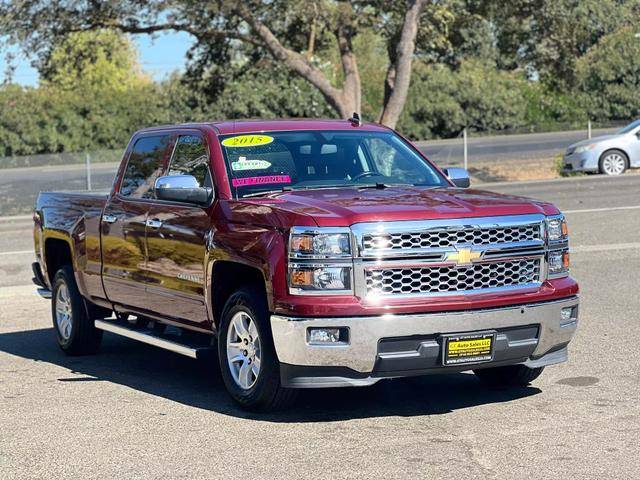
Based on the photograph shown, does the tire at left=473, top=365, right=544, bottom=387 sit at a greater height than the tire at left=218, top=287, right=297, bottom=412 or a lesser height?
lesser

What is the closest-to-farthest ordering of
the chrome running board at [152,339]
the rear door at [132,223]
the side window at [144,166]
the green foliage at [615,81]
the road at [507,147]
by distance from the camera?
1. the chrome running board at [152,339]
2. the rear door at [132,223]
3. the side window at [144,166]
4. the road at [507,147]
5. the green foliage at [615,81]

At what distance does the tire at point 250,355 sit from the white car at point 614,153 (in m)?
26.0

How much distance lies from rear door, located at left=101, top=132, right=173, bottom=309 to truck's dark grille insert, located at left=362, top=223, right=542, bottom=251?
7.80ft

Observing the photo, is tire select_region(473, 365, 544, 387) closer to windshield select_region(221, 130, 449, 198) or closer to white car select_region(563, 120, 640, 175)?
windshield select_region(221, 130, 449, 198)

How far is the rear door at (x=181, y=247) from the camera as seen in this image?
26.1 ft

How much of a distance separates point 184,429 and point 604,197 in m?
19.4

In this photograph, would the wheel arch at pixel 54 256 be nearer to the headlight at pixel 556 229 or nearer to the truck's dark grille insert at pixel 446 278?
the truck's dark grille insert at pixel 446 278

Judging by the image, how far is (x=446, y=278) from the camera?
7035 mm

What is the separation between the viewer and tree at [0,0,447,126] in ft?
96.5

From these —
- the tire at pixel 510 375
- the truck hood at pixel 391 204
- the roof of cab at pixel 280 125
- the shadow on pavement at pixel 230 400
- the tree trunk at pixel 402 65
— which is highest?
the tree trunk at pixel 402 65

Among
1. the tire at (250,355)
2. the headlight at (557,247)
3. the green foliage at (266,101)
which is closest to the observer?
the tire at (250,355)

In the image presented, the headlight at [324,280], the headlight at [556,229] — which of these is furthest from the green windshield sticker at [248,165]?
the headlight at [556,229]

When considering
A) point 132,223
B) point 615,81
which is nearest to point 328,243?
point 132,223

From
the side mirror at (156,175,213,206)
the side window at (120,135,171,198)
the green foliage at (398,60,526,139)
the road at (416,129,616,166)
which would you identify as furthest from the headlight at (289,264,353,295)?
the green foliage at (398,60,526,139)
